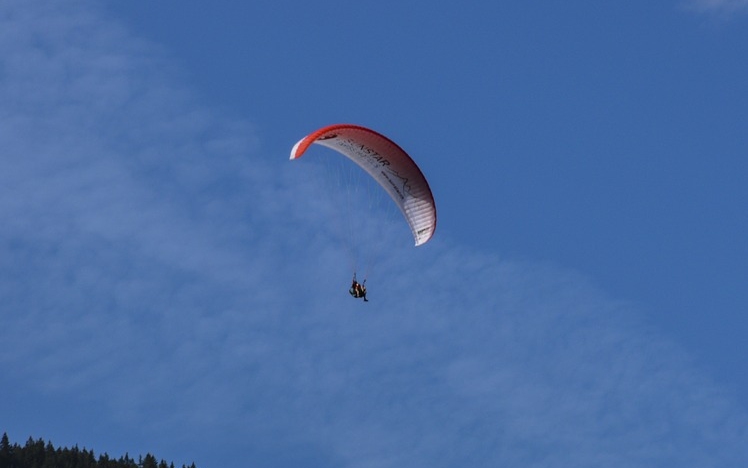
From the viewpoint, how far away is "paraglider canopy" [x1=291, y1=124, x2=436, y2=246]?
7731 centimetres

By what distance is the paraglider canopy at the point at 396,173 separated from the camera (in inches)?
3044

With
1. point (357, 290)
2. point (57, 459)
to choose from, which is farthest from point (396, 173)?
point (57, 459)

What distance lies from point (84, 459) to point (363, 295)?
1711 inches

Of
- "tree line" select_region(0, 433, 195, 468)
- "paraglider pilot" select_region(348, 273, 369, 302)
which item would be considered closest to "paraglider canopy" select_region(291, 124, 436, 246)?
"paraglider pilot" select_region(348, 273, 369, 302)

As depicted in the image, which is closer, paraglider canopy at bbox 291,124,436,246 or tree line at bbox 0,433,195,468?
paraglider canopy at bbox 291,124,436,246

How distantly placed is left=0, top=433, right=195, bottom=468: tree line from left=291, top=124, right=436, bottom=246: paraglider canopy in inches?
1604

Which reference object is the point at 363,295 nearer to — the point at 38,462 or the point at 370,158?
the point at 370,158

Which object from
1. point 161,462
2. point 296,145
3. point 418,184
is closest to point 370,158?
point 418,184

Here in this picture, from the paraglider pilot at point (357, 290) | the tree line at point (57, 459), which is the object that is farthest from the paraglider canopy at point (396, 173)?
the tree line at point (57, 459)

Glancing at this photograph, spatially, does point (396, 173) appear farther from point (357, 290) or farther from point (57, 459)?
point (57, 459)

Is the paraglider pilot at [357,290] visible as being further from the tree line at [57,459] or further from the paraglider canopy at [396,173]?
the tree line at [57,459]

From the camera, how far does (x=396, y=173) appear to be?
79.0m

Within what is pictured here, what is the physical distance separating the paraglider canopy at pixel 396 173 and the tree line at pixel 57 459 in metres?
40.7

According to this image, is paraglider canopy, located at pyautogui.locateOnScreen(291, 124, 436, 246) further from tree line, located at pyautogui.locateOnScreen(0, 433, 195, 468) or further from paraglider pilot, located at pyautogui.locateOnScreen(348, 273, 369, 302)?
tree line, located at pyautogui.locateOnScreen(0, 433, 195, 468)
